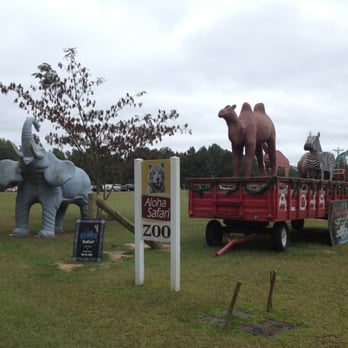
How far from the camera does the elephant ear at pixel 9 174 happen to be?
11.8m

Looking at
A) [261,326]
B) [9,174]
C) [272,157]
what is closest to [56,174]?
[9,174]

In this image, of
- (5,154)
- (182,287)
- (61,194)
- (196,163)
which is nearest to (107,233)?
(61,194)

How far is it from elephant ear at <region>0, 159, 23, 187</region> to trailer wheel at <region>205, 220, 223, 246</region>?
4.87 meters

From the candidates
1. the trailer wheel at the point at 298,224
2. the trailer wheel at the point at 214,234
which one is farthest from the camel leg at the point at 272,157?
the trailer wheel at the point at 298,224

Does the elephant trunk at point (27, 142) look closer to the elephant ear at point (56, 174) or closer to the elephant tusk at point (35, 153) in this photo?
the elephant tusk at point (35, 153)

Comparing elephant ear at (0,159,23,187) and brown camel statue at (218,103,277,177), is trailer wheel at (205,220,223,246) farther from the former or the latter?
elephant ear at (0,159,23,187)

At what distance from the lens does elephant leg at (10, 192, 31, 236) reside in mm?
12180

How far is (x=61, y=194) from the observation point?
12680mm

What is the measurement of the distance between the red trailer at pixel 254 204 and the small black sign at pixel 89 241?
2332 mm

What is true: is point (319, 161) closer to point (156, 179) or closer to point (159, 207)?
point (156, 179)

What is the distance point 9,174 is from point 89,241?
4107mm

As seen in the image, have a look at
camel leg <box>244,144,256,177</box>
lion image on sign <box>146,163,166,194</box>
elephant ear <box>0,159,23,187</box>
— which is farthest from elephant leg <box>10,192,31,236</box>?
lion image on sign <box>146,163,166,194</box>

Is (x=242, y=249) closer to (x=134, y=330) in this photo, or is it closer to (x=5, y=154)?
(x=134, y=330)

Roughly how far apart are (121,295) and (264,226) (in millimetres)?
5240
